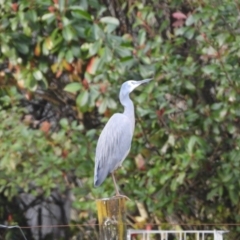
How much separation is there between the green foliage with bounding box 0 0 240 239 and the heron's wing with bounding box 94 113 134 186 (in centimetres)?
153

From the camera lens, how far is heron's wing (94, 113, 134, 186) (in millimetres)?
5688

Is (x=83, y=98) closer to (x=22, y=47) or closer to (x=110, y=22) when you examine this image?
(x=110, y=22)

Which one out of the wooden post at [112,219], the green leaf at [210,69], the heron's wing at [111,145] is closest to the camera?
the wooden post at [112,219]

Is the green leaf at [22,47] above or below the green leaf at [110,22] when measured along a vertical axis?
below

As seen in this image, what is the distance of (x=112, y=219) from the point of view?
505 centimetres

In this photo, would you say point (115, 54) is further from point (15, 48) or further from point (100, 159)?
point (100, 159)

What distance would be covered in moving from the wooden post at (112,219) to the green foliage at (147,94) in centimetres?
221

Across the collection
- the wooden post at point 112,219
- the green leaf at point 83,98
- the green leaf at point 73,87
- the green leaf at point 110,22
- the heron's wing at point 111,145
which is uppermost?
the green leaf at point 110,22

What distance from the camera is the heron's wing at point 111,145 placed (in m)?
5.69

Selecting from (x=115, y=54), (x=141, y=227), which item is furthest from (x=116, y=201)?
(x=141, y=227)

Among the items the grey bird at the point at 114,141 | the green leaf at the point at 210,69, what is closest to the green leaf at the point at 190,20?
the green leaf at the point at 210,69

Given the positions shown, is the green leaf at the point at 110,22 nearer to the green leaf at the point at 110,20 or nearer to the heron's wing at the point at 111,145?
the green leaf at the point at 110,20

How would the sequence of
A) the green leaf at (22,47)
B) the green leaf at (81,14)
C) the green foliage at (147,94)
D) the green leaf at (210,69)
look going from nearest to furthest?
the green leaf at (210,69)
the green foliage at (147,94)
the green leaf at (81,14)
the green leaf at (22,47)

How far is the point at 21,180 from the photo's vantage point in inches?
305
